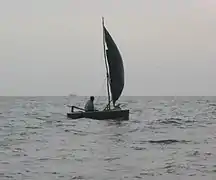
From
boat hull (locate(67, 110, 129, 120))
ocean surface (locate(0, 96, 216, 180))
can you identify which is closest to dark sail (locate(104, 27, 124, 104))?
boat hull (locate(67, 110, 129, 120))

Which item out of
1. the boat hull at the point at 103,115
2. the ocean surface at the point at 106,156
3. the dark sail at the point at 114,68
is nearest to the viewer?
the ocean surface at the point at 106,156

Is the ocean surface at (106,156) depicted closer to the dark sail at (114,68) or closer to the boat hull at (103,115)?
the boat hull at (103,115)

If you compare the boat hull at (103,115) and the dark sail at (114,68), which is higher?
the dark sail at (114,68)

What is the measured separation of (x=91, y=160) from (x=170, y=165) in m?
2.52

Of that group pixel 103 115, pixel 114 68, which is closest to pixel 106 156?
pixel 103 115

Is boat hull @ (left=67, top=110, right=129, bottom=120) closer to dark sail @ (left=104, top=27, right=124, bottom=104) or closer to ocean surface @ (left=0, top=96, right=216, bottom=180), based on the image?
dark sail @ (left=104, top=27, right=124, bottom=104)

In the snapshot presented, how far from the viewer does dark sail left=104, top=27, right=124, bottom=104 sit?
37.8 metres

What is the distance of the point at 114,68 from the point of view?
38000mm

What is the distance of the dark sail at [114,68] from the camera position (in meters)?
37.8

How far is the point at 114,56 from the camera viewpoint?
126ft

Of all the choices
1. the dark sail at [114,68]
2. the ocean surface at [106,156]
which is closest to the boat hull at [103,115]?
the dark sail at [114,68]

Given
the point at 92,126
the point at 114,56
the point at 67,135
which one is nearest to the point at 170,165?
the point at 67,135

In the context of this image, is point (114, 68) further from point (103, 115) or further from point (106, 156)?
point (106, 156)

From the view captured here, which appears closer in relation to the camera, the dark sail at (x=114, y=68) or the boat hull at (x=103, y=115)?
the boat hull at (x=103, y=115)
